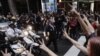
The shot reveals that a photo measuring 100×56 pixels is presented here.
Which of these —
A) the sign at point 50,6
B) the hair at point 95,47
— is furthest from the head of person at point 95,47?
the sign at point 50,6

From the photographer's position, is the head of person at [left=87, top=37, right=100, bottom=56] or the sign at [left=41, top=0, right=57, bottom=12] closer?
the head of person at [left=87, top=37, right=100, bottom=56]

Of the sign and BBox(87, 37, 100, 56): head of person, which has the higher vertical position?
BBox(87, 37, 100, 56): head of person

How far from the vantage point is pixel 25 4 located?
3888 cm

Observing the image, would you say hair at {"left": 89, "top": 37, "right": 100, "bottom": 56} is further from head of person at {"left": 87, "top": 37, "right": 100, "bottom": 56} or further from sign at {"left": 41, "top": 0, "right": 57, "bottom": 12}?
sign at {"left": 41, "top": 0, "right": 57, "bottom": 12}

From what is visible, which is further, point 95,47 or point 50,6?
point 50,6

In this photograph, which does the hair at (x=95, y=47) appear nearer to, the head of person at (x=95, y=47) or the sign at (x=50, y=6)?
the head of person at (x=95, y=47)

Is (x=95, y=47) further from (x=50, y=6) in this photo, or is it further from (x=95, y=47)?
(x=50, y=6)

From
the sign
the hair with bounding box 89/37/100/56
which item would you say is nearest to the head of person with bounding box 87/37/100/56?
the hair with bounding box 89/37/100/56

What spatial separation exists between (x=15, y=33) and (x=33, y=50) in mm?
2458

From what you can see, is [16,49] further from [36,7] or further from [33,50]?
[36,7]

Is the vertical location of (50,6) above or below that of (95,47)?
below

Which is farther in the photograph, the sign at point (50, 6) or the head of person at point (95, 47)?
the sign at point (50, 6)

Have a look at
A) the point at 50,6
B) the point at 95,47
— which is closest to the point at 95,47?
the point at 95,47

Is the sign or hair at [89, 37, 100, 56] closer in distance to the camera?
hair at [89, 37, 100, 56]
